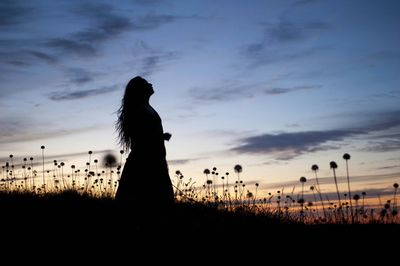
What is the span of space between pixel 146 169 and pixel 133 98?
1.47 meters

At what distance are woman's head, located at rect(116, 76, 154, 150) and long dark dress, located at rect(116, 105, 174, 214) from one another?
0.28 feet

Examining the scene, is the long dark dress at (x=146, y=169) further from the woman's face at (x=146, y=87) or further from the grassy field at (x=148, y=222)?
the woman's face at (x=146, y=87)

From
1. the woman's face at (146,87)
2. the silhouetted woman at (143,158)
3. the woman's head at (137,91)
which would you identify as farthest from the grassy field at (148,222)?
the woman's face at (146,87)

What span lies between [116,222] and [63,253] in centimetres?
259

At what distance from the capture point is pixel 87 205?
10.9 m

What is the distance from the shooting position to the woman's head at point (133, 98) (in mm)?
9766

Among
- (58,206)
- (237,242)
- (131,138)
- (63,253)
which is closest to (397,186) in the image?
(237,242)

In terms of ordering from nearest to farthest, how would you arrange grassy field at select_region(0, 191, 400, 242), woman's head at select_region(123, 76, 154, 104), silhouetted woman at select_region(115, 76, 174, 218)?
1. grassy field at select_region(0, 191, 400, 242)
2. silhouetted woman at select_region(115, 76, 174, 218)
3. woman's head at select_region(123, 76, 154, 104)

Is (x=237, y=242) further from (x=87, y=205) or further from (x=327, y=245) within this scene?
(x=87, y=205)

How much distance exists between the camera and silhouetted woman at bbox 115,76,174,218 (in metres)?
9.43

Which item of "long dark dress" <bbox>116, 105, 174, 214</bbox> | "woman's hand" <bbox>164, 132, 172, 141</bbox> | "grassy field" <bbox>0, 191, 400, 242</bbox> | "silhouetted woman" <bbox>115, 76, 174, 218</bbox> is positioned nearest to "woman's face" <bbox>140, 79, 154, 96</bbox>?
"silhouetted woman" <bbox>115, 76, 174, 218</bbox>

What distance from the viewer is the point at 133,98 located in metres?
9.77

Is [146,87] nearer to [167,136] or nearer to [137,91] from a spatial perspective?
[137,91]

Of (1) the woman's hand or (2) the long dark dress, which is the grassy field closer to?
(2) the long dark dress
